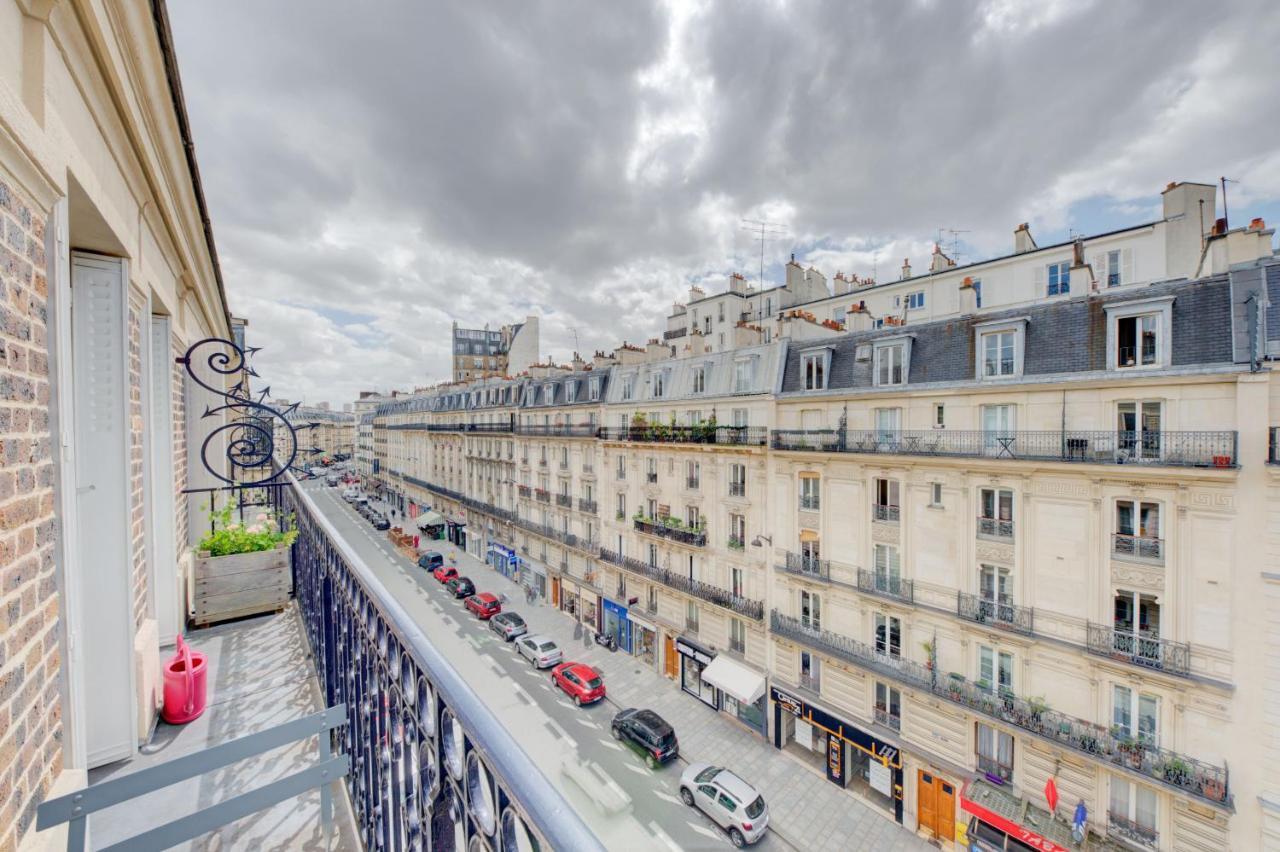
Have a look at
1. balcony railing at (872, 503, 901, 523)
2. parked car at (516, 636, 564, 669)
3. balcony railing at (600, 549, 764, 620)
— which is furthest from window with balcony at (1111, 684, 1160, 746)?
parked car at (516, 636, 564, 669)

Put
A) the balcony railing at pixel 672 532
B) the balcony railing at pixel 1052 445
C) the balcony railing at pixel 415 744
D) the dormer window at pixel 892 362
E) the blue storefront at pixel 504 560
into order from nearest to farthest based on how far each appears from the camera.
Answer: the balcony railing at pixel 415 744
the balcony railing at pixel 1052 445
the dormer window at pixel 892 362
the balcony railing at pixel 672 532
the blue storefront at pixel 504 560

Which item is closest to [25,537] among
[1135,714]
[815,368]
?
[1135,714]

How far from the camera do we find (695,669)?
1923 cm

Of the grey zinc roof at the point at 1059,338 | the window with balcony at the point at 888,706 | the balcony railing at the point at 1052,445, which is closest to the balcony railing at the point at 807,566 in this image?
the window with balcony at the point at 888,706

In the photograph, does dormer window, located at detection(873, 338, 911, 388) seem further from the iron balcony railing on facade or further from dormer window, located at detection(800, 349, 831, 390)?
the iron balcony railing on facade

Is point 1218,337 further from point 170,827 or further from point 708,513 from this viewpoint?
point 170,827

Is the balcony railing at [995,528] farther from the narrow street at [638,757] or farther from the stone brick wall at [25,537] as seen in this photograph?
the stone brick wall at [25,537]

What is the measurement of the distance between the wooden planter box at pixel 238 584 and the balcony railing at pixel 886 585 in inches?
545

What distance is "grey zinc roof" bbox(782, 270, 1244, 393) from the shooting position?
1011 centimetres

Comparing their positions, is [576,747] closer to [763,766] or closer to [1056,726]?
[763,766]

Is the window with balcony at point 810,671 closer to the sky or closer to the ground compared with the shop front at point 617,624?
closer to the sky

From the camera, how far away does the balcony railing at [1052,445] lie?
32.0 feet

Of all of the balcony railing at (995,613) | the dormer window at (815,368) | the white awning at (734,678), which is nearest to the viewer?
the balcony railing at (995,613)

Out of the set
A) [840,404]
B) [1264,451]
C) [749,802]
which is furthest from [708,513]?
[1264,451]
